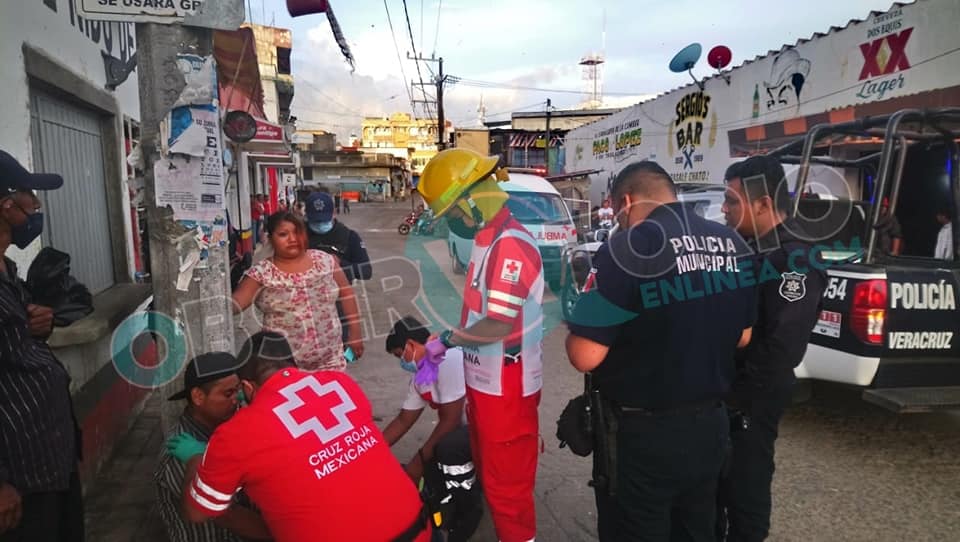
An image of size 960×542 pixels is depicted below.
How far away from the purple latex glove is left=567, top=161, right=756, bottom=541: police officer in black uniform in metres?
0.82

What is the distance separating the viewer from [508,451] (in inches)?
101

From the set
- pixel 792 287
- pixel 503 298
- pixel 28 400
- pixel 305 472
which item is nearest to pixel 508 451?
pixel 503 298

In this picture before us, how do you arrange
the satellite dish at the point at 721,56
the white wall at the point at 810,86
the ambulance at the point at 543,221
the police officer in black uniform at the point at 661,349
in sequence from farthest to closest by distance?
the satellite dish at the point at 721,56, the ambulance at the point at 543,221, the white wall at the point at 810,86, the police officer in black uniform at the point at 661,349

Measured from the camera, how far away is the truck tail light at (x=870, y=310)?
3.55 meters

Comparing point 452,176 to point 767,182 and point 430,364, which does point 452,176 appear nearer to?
point 430,364

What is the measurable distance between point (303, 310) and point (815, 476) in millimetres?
3249

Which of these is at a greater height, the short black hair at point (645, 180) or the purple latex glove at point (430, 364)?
the short black hair at point (645, 180)

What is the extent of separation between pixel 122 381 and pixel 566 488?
309 centimetres

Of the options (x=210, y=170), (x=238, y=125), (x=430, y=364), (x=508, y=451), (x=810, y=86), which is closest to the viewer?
(x=508, y=451)

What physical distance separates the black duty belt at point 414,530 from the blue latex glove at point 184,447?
845 mm

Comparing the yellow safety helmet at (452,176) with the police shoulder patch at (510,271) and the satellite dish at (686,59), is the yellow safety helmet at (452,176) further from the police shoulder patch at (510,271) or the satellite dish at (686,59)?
the satellite dish at (686,59)

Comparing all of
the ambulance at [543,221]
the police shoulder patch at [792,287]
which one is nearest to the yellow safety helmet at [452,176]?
the police shoulder patch at [792,287]

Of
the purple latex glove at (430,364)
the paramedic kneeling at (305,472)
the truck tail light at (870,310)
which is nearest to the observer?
the paramedic kneeling at (305,472)

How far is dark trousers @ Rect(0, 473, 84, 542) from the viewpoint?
84.1 inches
